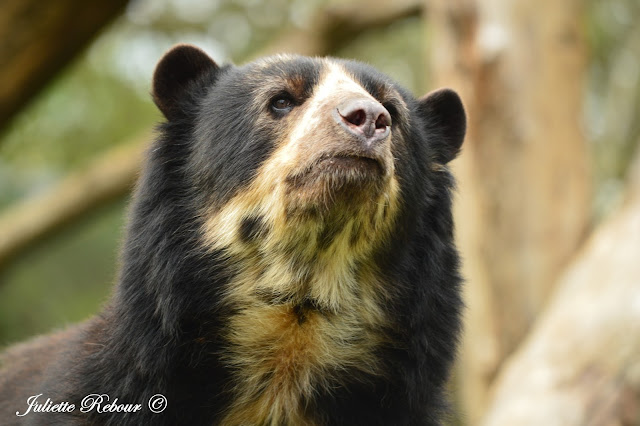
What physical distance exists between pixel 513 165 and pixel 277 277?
457 centimetres

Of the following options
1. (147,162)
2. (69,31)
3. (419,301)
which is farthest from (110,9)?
(419,301)

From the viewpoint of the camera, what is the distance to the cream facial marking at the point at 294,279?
3.89 m

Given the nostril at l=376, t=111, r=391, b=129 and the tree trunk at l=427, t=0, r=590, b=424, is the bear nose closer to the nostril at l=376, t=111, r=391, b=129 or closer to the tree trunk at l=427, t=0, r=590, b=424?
the nostril at l=376, t=111, r=391, b=129

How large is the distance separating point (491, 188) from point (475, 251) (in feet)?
2.11

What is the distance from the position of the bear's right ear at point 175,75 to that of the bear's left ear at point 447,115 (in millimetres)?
1340

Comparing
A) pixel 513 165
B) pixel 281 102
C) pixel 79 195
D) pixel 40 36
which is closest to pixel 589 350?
pixel 513 165

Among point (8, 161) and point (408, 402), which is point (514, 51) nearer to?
point (408, 402)

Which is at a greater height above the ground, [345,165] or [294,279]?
[345,165]

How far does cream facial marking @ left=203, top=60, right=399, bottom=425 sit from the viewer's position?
3895 mm

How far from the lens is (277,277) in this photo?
13.1 feet

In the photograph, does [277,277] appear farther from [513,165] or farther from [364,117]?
[513,165]

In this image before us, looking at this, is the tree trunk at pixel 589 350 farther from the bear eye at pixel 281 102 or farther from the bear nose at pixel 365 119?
the bear eye at pixel 281 102

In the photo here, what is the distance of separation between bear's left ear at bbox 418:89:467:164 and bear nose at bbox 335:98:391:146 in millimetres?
1163

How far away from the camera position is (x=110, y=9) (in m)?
6.22
